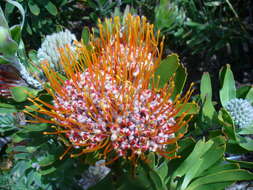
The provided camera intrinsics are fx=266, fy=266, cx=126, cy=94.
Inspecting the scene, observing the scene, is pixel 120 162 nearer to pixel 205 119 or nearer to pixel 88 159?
pixel 88 159

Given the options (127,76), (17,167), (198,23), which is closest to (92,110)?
(127,76)

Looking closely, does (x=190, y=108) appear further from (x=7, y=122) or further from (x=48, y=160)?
(x=7, y=122)

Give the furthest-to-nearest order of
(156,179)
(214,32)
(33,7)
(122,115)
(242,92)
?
(214,32) < (33,7) < (242,92) < (122,115) < (156,179)

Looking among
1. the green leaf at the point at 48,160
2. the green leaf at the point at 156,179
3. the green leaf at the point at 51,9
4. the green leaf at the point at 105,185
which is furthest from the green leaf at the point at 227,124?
the green leaf at the point at 51,9

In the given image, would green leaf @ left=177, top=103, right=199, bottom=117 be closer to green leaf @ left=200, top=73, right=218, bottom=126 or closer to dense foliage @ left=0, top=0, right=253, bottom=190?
dense foliage @ left=0, top=0, right=253, bottom=190

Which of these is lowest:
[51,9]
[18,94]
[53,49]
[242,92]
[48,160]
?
[48,160]

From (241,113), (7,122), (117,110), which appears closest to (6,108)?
(7,122)

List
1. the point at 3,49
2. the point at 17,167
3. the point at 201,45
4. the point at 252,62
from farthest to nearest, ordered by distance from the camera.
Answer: the point at 252,62
the point at 201,45
the point at 17,167
the point at 3,49
